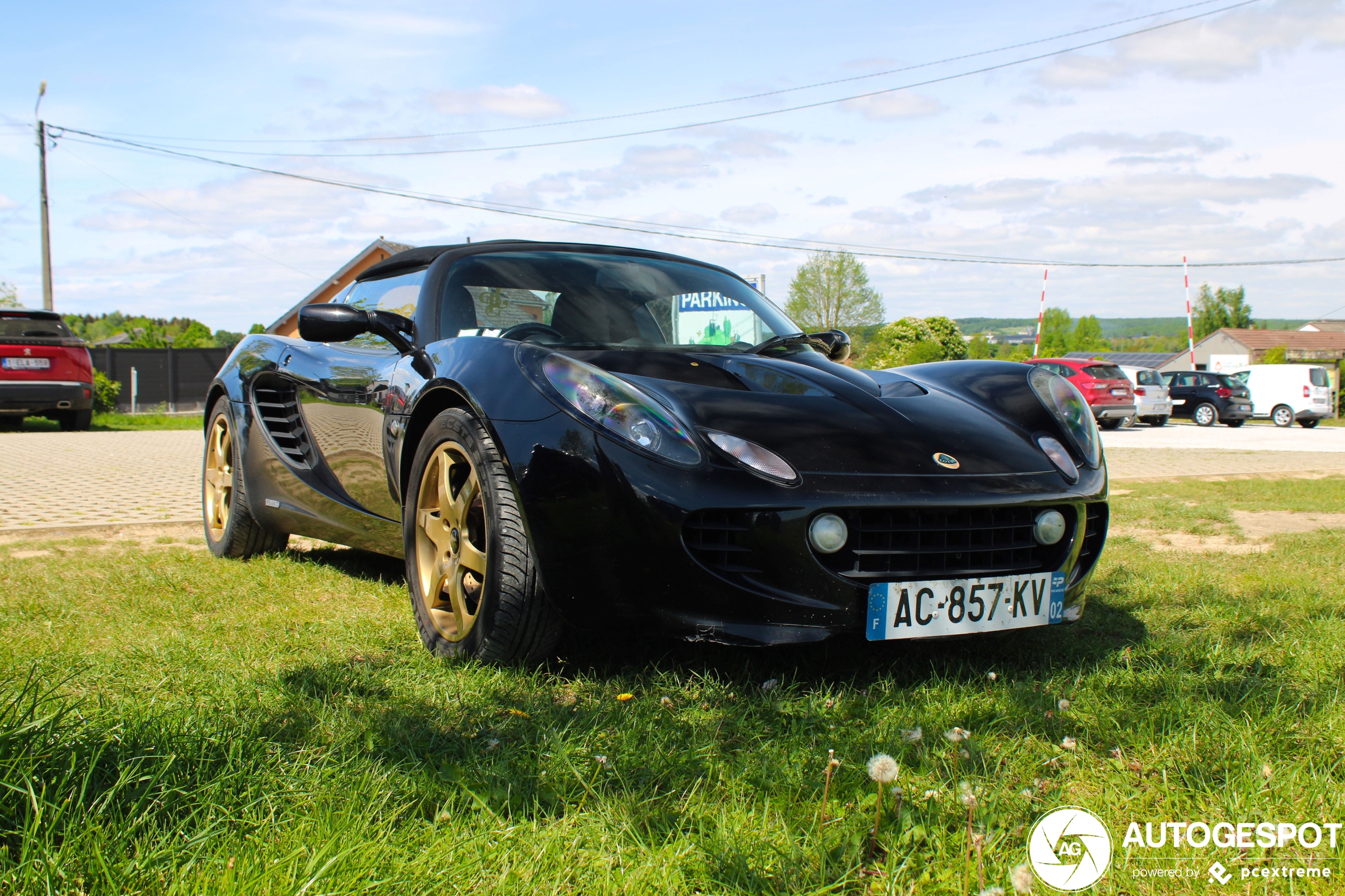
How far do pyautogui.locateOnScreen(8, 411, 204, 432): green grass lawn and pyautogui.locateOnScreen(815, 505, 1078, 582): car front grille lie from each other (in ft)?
54.7

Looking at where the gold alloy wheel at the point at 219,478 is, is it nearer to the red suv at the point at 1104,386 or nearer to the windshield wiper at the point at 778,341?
the windshield wiper at the point at 778,341

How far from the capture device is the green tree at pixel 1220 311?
93500mm

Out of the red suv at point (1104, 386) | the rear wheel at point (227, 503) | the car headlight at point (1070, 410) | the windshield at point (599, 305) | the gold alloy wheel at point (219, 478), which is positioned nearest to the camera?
the car headlight at point (1070, 410)

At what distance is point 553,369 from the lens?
270 centimetres

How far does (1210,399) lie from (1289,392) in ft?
9.34

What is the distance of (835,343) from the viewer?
4.11 metres

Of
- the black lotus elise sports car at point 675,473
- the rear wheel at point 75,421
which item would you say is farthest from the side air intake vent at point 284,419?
the rear wheel at point 75,421

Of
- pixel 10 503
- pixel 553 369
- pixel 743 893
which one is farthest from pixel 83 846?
pixel 10 503

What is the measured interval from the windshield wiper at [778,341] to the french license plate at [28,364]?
45.9ft

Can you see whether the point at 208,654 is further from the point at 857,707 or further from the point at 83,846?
the point at 857,707

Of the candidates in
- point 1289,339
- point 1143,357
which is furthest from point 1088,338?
point 1289,339

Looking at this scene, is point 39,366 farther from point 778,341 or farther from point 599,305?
point 778,341

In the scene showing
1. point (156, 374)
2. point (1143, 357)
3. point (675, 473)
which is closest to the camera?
point (675, 473)

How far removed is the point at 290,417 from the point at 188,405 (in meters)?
27.0
